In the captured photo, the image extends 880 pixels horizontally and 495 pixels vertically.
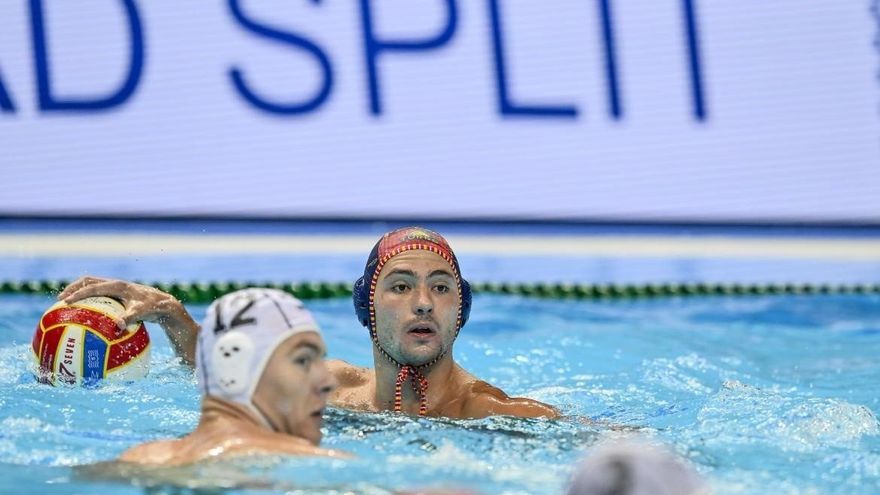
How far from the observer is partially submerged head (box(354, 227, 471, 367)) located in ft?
13.4

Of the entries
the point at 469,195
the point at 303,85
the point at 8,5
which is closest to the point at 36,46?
the point at 8,5

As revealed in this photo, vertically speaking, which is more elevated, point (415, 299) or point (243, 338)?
point (243, 338)

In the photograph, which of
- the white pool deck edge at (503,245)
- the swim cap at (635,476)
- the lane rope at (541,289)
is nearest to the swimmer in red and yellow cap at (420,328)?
the swim cap at (635,476)

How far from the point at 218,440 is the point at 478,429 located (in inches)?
45.3

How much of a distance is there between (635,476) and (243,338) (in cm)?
121

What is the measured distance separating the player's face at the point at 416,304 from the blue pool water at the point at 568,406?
213 millimetres

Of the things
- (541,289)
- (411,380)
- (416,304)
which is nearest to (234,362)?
(416,304)

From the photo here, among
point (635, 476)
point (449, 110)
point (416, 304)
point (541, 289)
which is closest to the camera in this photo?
point (635, 476)

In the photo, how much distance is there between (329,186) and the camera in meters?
7.48

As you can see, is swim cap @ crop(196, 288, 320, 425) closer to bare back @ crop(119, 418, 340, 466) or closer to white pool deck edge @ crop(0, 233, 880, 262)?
bare back @ crop(119, 418, 340, 466)

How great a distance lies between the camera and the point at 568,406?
4.78m

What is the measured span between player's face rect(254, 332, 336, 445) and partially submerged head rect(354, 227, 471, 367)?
0.98m

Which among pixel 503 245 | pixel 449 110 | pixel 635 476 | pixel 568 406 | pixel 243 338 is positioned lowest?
pixel 568 406

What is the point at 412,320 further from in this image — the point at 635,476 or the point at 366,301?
the point at 635,476
